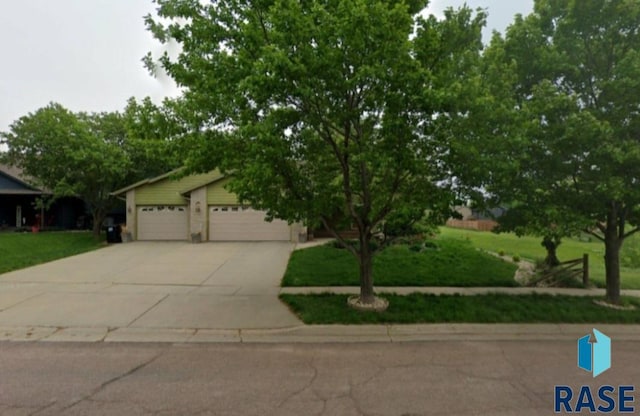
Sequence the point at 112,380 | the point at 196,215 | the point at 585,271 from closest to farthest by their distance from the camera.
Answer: the point at 112,380 → the point at 585,271 → the point at 196,215

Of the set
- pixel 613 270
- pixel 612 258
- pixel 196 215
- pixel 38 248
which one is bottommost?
pixel 38 248

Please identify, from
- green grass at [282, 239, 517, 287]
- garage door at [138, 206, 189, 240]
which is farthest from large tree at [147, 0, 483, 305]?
garage door at [138, 206, 189, 240]

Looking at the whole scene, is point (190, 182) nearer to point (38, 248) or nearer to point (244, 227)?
point (244, 227)

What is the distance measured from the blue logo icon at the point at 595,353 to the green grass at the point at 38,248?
13.7 meters

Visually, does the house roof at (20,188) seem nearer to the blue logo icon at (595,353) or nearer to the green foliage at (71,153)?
the green foliage at (71,153)

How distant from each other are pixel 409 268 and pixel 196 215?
1236 cm

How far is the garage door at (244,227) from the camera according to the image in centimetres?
1791

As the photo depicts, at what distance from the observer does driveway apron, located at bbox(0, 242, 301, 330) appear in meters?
5.81

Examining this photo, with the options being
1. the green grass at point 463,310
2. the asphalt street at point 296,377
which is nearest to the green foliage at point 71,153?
the asphalt street at point 296,377

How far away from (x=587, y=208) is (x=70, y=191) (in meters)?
22.3

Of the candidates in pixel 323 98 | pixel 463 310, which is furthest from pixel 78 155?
pixel 463 310

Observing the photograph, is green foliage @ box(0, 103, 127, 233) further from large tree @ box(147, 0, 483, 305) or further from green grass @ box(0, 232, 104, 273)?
large tree @ box(147, 0, 483, 305)

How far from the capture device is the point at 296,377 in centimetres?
391

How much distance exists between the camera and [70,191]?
1820cm
